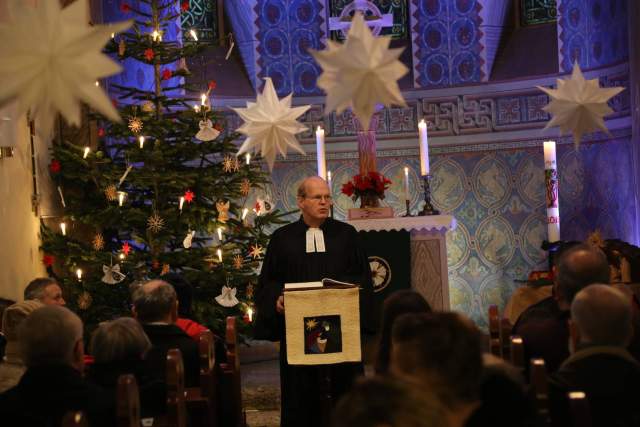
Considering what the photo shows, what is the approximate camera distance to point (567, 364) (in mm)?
3215

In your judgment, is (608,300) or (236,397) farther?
(236,397)

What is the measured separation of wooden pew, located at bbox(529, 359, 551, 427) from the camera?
280cm

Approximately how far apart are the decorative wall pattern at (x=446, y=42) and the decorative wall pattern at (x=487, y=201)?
0.88 metres

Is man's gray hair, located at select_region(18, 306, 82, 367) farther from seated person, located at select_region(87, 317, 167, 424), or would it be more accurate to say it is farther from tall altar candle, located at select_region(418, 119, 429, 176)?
tall altar candle, located at select_region(418, 119, 429, 176)

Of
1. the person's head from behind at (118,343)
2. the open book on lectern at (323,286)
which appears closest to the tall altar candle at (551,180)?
the open book on lectern at (323,286)

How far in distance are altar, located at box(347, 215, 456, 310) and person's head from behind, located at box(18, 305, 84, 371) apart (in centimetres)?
503

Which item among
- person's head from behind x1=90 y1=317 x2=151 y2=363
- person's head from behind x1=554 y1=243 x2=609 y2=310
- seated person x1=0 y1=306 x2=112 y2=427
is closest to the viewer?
seated person x1=0 y1=306 x2=112 y2=427

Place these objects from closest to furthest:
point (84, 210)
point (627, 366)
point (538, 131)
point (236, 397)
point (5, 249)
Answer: point (627, 366) < point (236, 397) < point (5, 249) < point (84, 210) < point (538, 131)

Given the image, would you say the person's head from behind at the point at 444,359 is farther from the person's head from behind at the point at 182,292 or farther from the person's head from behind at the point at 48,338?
the person's head from behind at the point at 182,292

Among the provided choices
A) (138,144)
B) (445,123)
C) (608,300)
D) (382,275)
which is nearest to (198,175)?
(138,144)

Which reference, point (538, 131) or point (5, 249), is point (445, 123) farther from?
point (5, 249)

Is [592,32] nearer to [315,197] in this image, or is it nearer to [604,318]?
[315,197]

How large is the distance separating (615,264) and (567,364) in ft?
12.3

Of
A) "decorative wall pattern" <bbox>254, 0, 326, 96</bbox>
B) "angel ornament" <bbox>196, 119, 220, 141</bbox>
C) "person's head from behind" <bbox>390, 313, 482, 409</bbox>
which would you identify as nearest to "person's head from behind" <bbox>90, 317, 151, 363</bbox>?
"person's head from behind" <bbox>390, 313, 482, 409</bbox>
